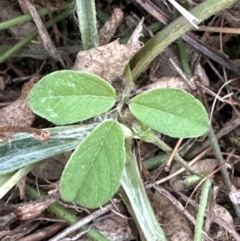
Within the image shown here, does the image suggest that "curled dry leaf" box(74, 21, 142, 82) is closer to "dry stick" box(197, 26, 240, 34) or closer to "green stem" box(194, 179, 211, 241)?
"dry stick" box(197, 26, 240, 34)

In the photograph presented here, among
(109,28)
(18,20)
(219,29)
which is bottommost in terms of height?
(219,29)

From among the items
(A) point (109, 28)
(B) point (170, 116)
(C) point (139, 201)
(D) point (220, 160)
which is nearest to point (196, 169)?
(D) point (220, 160)

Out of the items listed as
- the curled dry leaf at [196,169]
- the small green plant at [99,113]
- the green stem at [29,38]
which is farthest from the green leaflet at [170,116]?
the green stem at [29,38]

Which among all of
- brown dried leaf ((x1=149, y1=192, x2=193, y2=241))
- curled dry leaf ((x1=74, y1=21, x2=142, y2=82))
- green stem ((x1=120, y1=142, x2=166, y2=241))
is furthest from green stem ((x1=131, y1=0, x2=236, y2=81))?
brown dried leaf ((x1=149, y1=192, x2=193, y2=241))

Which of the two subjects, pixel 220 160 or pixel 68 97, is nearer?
pixel 68 97

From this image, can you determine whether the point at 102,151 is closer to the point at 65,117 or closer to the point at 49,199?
the point at 65,117

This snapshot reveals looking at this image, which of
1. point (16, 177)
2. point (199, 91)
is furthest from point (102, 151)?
point (199, 91)

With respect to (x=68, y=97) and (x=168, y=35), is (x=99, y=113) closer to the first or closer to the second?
(x=68, y=97)
